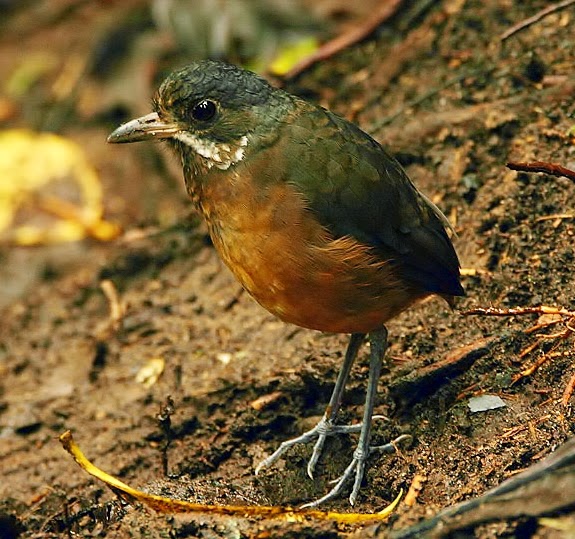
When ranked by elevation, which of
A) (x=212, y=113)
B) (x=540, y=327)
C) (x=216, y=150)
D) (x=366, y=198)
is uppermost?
(x=212, y=113)

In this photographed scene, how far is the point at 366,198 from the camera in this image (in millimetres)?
4363

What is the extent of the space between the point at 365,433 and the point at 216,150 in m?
1.42

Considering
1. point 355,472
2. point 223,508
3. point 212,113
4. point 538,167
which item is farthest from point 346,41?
point 223,508

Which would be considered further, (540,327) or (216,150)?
(540,327)

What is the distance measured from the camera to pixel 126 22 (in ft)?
27.4

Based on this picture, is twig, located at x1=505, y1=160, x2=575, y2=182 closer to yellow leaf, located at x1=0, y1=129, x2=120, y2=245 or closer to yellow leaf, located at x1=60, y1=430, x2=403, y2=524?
yellow leaf, located at x1=60, y1=430, x2=403, y2=524

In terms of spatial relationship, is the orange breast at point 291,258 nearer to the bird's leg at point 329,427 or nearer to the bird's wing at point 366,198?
the bird's wing at point 366,198

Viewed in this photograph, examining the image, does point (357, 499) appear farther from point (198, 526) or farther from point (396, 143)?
point (396, 143)

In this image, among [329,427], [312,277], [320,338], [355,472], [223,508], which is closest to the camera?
[223,508]

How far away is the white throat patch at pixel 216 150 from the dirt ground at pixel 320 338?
4.16 feet

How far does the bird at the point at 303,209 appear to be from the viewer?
13.6ft

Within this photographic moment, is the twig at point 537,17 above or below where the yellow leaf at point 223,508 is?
above

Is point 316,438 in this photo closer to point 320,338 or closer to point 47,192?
point 320,338

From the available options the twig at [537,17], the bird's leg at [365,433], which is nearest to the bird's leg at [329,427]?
the bird's leg at [365,433]
